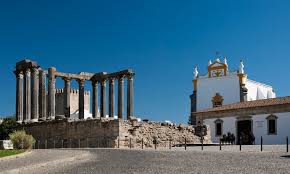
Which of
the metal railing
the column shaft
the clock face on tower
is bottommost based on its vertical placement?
the metal railing

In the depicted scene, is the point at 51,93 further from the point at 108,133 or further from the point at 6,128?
the point at 108,133

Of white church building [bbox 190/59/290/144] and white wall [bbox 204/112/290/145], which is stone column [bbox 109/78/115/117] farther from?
white wall [bbox 204/112/290/145]

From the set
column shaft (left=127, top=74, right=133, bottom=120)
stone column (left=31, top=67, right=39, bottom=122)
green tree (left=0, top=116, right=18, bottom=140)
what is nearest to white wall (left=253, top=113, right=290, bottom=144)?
column shaft (left=127, top=74, right=133, bottom=120)

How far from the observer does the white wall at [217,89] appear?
5362cm

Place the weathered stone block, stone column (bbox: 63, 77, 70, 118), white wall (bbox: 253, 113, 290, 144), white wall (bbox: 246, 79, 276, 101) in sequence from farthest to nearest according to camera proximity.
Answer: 1. white wall (bbox: 246, 79, 276, 101)
2. stone column (bbox: 63, 77, 70, 118)
3. white wall (bbox: 253, 113, 290, 144)
4. the weathered stone block

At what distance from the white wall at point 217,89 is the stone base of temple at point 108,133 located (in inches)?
643

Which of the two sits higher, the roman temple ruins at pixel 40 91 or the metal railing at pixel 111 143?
the roman temple ruins at pixel 40 91

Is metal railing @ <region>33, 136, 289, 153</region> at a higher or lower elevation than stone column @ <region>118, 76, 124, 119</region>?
lower

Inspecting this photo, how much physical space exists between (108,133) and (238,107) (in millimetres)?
16136

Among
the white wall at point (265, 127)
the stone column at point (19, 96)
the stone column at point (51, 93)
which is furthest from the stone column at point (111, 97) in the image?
the white wall at point (265, 127)

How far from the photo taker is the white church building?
130ft

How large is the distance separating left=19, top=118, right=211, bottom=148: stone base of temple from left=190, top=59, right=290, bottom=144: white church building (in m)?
5.45

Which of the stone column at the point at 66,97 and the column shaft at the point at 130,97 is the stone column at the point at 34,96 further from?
the column shaft at the point at 130,97

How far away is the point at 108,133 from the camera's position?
3061 centimetres
